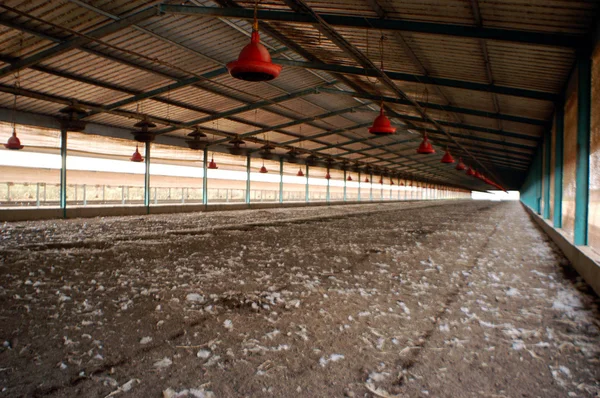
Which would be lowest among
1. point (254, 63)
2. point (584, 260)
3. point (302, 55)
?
point (584, 260)

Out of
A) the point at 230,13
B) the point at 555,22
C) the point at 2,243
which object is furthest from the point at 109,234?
the point at 555,22

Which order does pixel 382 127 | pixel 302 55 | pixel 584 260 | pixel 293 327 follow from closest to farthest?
pixel 293 327 → pixel 584 260 → pixel 382 127 → pixel 302 55

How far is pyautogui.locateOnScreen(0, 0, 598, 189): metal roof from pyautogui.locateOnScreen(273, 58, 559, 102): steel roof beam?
0.03 metres

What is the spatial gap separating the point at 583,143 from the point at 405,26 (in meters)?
3.82

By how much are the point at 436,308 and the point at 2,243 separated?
9179 millimetres

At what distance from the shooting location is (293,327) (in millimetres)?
3279

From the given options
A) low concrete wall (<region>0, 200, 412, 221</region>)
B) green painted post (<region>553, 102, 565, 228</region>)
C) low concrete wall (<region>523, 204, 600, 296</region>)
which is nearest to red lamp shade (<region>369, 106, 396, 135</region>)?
low concrete wall (<region>523, 204, 600, 296</region>)

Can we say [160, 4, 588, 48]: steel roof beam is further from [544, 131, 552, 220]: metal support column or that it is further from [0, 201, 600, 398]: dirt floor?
→ [544, 131, 552, 220]: metal support column

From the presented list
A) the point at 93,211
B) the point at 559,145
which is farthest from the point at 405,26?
the point at 93,211

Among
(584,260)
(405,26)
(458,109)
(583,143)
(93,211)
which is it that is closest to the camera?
(584,260)

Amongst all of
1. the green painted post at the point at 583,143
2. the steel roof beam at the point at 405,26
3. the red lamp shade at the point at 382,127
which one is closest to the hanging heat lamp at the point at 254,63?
the red lamp shade at the point at 382,127

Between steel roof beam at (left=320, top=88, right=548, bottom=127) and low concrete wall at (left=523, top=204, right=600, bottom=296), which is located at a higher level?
steel roof beam at (left=320, top=88, right=548, bottom=127)

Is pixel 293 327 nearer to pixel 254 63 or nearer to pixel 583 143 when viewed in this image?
pixel 254 63

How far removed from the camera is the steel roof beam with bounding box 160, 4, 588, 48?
20.5ft
